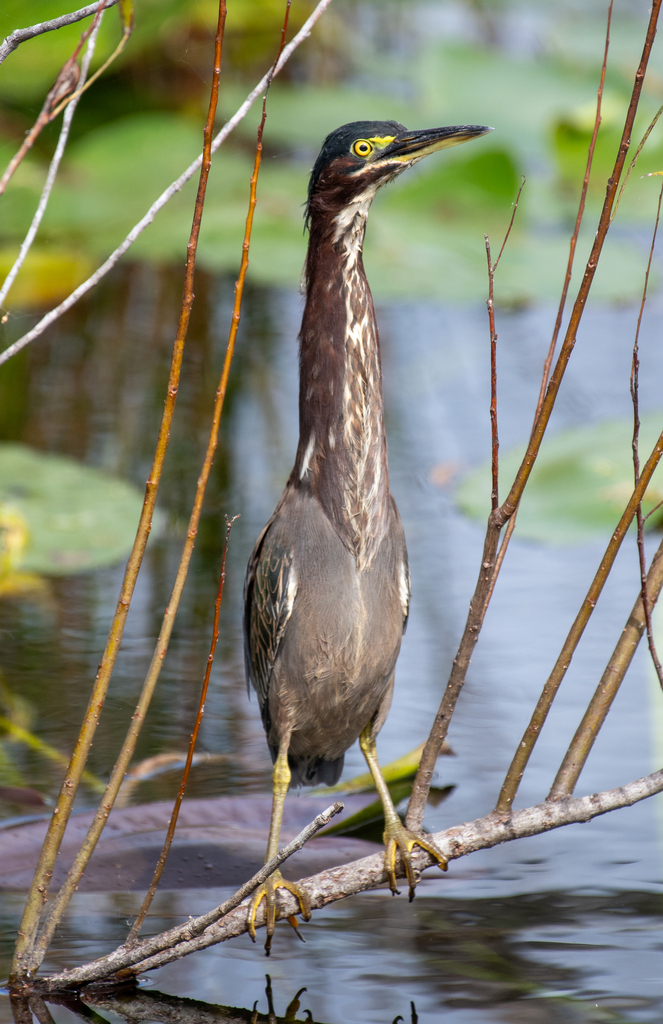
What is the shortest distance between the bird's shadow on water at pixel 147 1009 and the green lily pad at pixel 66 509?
1618mm

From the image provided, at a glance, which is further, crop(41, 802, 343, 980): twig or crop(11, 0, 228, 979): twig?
crop(41, 802, 343, 980): twig

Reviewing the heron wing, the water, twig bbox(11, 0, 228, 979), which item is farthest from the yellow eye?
the water

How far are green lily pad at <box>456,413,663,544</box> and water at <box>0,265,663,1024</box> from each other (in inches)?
5.1

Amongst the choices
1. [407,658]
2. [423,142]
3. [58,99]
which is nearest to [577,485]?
[407,658]

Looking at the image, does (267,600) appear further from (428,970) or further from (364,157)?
(364,157)

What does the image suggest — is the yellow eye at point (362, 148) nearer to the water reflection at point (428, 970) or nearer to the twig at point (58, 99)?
the twig at point (58, 99)

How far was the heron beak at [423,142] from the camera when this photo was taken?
1.94 meters

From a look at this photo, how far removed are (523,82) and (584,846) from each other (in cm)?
542

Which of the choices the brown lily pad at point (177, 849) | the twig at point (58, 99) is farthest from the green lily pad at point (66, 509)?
the twig at point (58, 99)

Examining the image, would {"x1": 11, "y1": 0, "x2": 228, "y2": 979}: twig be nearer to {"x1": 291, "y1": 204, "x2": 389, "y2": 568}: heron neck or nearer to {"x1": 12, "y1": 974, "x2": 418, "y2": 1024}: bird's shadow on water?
{"x1": 12, "y1": 974, "x2": 418, "y2": 1024}: bird's shadow on water

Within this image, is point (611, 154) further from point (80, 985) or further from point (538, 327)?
point (80, 985)

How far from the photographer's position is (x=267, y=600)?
6.95 feet

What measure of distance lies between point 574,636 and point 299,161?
5.82 meters

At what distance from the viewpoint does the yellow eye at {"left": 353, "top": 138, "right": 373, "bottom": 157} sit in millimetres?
A: 1953
